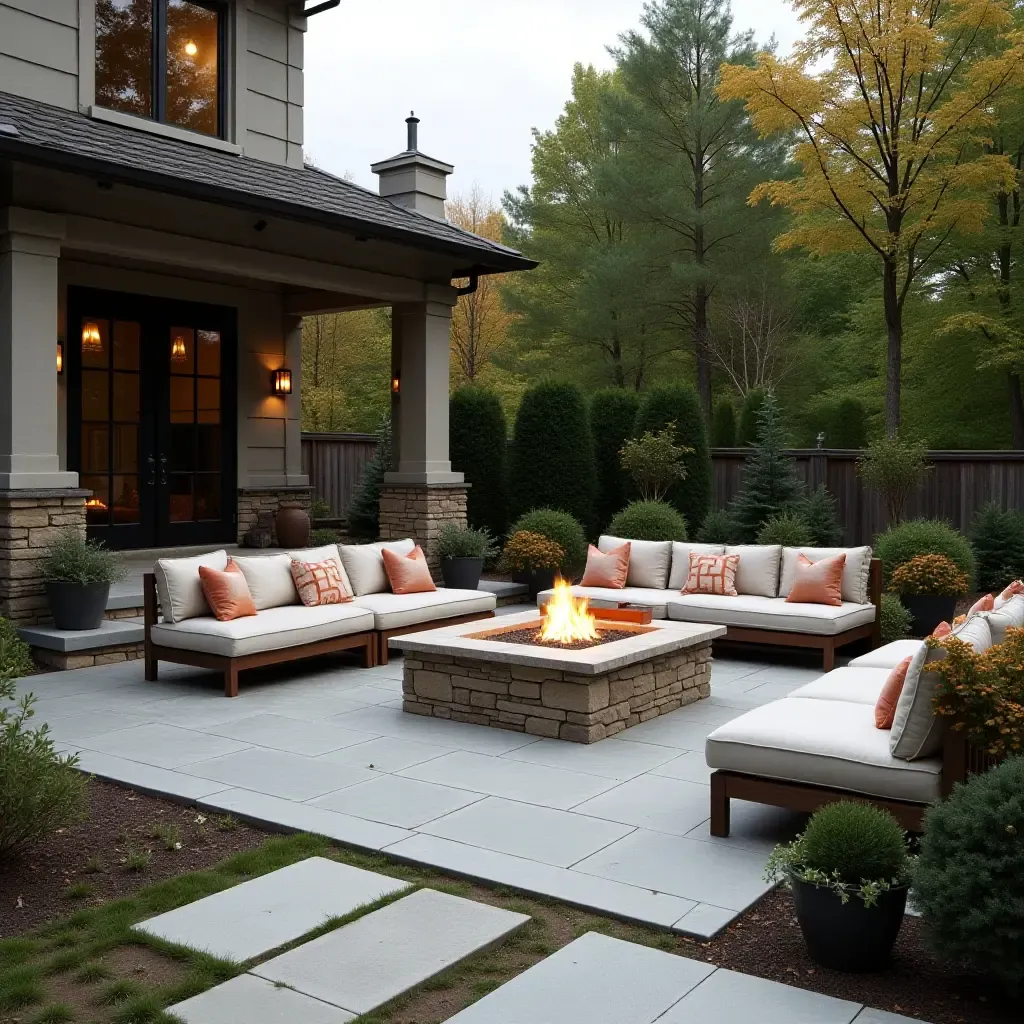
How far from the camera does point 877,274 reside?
2391 centimetres

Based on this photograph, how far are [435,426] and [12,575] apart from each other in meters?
5.07

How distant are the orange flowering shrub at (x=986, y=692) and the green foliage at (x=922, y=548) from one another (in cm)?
645

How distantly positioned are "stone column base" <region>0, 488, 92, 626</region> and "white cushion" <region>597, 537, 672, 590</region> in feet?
15.8

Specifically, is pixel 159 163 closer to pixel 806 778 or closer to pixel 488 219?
pixel 806 778

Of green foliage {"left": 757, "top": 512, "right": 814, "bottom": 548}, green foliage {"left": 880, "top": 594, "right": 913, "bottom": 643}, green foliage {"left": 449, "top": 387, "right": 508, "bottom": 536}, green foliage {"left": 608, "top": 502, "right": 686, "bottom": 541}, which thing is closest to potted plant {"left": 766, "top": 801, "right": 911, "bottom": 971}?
green foliage {"left": 880, "top": 594, "right": 913, "bottom": 643}

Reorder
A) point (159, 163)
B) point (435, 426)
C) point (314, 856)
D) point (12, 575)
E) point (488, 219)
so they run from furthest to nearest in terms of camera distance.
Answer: point (488, 219) → point (435, 426) → point (159, 163) → point (12, 575) → point (314, 856)

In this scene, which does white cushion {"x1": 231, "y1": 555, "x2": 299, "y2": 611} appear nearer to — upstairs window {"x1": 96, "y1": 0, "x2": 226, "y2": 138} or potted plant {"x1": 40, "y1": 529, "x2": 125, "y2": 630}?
potted plant {"x1": 40, "y1": 529, "x2": 125, "y2": 630}

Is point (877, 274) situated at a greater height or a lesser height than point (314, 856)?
greater

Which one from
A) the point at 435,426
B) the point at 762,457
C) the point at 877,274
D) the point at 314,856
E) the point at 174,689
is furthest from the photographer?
the point at 877,274

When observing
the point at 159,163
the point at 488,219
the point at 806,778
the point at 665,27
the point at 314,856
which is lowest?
the point at 314,856

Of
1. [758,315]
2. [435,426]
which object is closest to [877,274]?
[758,315]

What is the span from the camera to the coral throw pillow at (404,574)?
30.4 ft

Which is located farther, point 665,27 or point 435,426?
point 665,27

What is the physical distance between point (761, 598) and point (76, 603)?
220 inches
